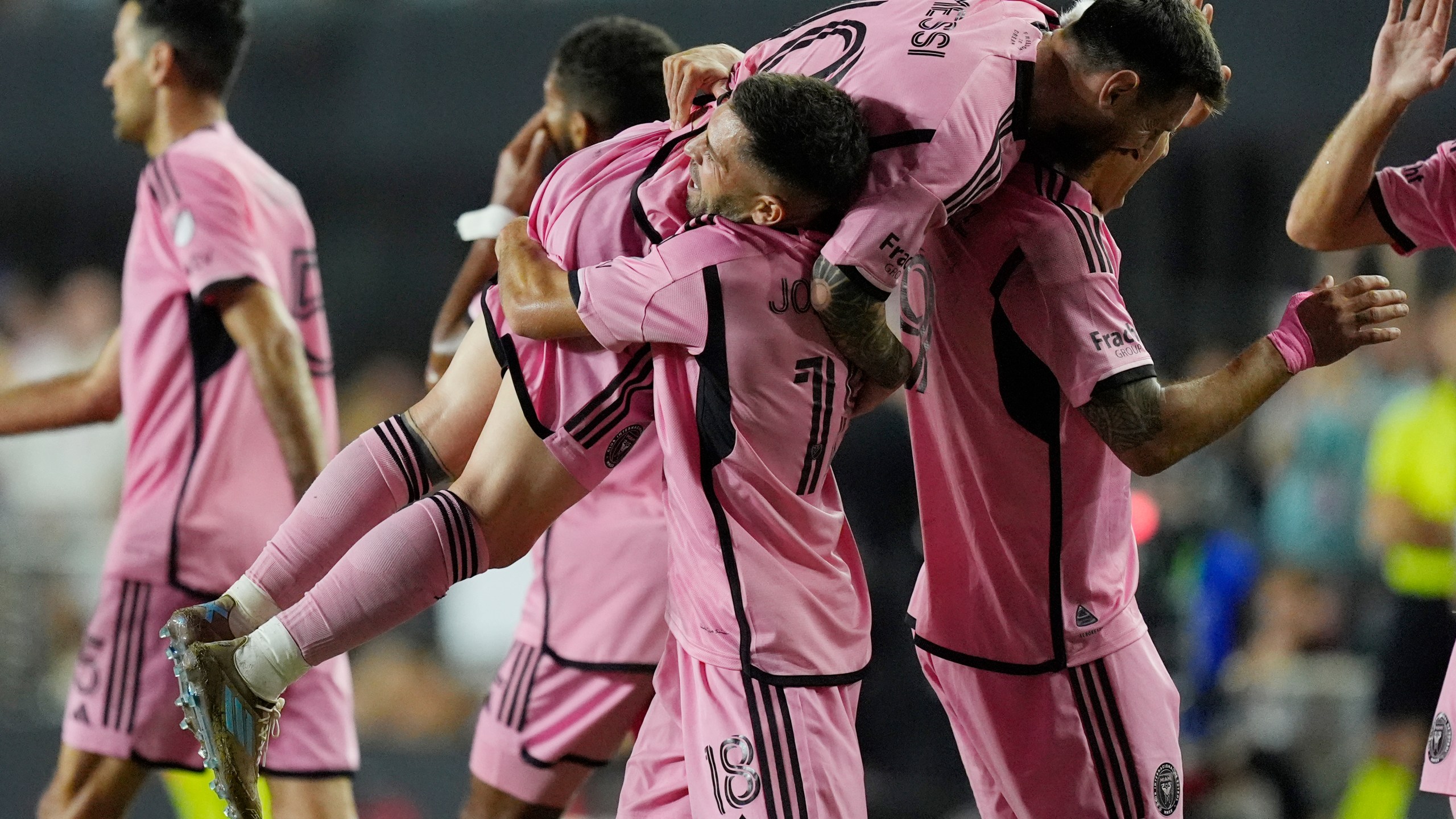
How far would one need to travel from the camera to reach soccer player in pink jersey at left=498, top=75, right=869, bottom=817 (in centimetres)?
266

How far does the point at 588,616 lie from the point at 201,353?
3.83ft

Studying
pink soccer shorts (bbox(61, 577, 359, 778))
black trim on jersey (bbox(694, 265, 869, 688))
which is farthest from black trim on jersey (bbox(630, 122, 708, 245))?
pink soccer shorts (bbox(61, 577, 359, 778))

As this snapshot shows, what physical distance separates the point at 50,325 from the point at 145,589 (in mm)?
5600

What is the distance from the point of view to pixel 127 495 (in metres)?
3.94

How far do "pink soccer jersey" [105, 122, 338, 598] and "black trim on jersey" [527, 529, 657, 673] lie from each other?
28.7 inches

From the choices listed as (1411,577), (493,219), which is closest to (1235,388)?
(493,219)

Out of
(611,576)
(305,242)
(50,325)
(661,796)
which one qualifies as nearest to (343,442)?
(50,325)

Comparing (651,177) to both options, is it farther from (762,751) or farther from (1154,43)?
(762,751)

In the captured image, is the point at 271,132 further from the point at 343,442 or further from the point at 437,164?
the point at 343,442

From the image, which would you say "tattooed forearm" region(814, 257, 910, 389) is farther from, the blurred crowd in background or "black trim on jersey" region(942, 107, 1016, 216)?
the blurred crowd in background

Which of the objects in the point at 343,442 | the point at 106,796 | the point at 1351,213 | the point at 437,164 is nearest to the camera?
the point at 1351,213

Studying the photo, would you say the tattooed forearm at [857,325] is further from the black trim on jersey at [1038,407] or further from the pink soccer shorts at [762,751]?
the pink soccer shorts at [762,751]

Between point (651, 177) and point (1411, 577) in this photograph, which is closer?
point (651, 177)

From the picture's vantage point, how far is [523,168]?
3.92 metres
